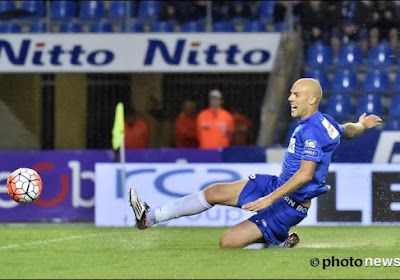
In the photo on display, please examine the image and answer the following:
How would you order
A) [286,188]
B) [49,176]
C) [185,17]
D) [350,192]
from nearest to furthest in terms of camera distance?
[286,188] < [350,192] < [49,176] < [185,17]

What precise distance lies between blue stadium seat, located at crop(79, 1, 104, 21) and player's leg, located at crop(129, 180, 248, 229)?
8470 millimetres

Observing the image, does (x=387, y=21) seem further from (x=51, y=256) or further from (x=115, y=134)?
(x=51, y=256)

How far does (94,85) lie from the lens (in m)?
17.6

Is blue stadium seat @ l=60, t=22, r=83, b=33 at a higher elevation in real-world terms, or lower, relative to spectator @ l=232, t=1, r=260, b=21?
lower

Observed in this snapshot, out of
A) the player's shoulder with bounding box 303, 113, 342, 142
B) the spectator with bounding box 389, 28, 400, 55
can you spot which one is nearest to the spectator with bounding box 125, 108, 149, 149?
the spectator with bounding box 389, 28, 400, 55

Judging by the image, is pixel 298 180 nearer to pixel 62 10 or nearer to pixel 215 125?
pixel 215 125

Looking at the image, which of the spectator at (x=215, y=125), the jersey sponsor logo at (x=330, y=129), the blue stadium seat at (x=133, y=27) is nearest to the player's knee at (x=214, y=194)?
the jersey sponsor logo at (x=330, y=129)

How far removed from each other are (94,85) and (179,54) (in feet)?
7.42

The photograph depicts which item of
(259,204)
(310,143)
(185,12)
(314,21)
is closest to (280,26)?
(314,21)

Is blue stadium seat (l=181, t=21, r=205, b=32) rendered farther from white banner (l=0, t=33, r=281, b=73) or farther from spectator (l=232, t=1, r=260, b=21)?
white banner (l=0, t=33, r=281, b=73)

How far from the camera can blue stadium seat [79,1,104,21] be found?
685 inches

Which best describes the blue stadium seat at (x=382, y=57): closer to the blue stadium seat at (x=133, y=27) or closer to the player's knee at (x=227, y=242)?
the blue stadium seat at (x=133, y=27)

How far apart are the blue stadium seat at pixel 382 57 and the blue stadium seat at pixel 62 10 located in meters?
4.75

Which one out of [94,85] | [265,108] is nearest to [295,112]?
[265,108]
